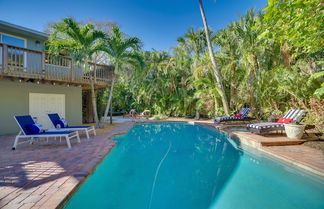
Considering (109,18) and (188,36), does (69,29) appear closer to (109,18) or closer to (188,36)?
(188,36)

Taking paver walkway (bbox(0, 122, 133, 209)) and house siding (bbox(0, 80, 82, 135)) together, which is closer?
paver walkway (bbox(0, 122, 133, 209))

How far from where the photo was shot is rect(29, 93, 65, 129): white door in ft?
32.3

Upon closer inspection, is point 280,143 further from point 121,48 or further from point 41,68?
point 41,68

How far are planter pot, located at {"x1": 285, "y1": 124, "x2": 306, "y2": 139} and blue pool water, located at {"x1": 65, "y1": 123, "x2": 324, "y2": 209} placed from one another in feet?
6.39

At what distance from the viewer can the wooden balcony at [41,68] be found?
787cm

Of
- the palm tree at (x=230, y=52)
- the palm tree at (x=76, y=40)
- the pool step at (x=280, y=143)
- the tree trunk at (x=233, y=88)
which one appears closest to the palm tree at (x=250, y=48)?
the palm tree at (x=230, y=52)

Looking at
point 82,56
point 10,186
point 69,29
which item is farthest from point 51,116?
point 10,186

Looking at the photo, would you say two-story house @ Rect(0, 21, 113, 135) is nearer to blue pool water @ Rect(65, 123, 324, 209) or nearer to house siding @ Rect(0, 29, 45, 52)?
house siding @ Rect(0, 29, 45, 52)

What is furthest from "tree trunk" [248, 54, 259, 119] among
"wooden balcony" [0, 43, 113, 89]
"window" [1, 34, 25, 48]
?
"window" [1, 34, 25, 48]

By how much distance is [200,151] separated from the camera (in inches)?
265

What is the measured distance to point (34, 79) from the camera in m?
8.88

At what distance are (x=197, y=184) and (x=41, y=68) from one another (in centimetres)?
932

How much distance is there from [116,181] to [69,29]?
8649 mm

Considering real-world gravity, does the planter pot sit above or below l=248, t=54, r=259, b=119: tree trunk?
below
